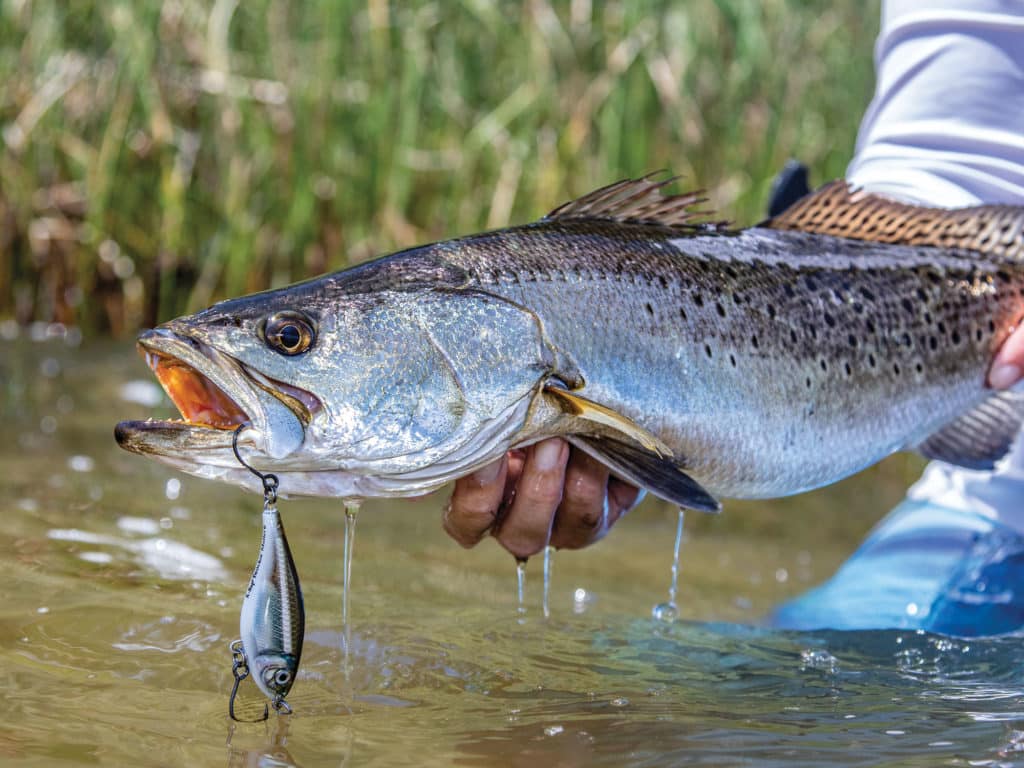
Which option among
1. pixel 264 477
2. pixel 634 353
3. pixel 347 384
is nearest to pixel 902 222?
pixel 634 353

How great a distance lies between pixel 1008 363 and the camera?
286cm

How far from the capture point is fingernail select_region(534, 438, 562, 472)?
98.0 inches

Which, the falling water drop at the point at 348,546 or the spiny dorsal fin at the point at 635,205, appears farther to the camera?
the spiny dorsal fin at the point at 635,205

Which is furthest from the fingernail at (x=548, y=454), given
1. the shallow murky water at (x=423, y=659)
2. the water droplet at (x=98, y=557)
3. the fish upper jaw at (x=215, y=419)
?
the water droplet at (x=98, y=557)

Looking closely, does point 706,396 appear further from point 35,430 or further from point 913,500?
point 35,430

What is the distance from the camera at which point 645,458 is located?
2406mm

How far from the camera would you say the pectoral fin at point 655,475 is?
239 cm

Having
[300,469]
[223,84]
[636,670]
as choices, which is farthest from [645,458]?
[223,84]

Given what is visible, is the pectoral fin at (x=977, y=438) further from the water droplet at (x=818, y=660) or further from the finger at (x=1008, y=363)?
the water droplet at (x=818, y=660)

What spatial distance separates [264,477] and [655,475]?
2.38 ft

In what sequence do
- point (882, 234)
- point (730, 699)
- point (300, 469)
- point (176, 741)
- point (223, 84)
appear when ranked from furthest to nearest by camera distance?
1. point (223, 84)
2. point (882, 234)
3. point (730, 699)
4. point (300, 469)
5. point (176, 741)

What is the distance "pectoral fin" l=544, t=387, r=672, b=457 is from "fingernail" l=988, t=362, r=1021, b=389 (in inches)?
39.2

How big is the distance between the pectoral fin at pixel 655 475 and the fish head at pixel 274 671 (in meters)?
0.71

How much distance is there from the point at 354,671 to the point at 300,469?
1.59ft
